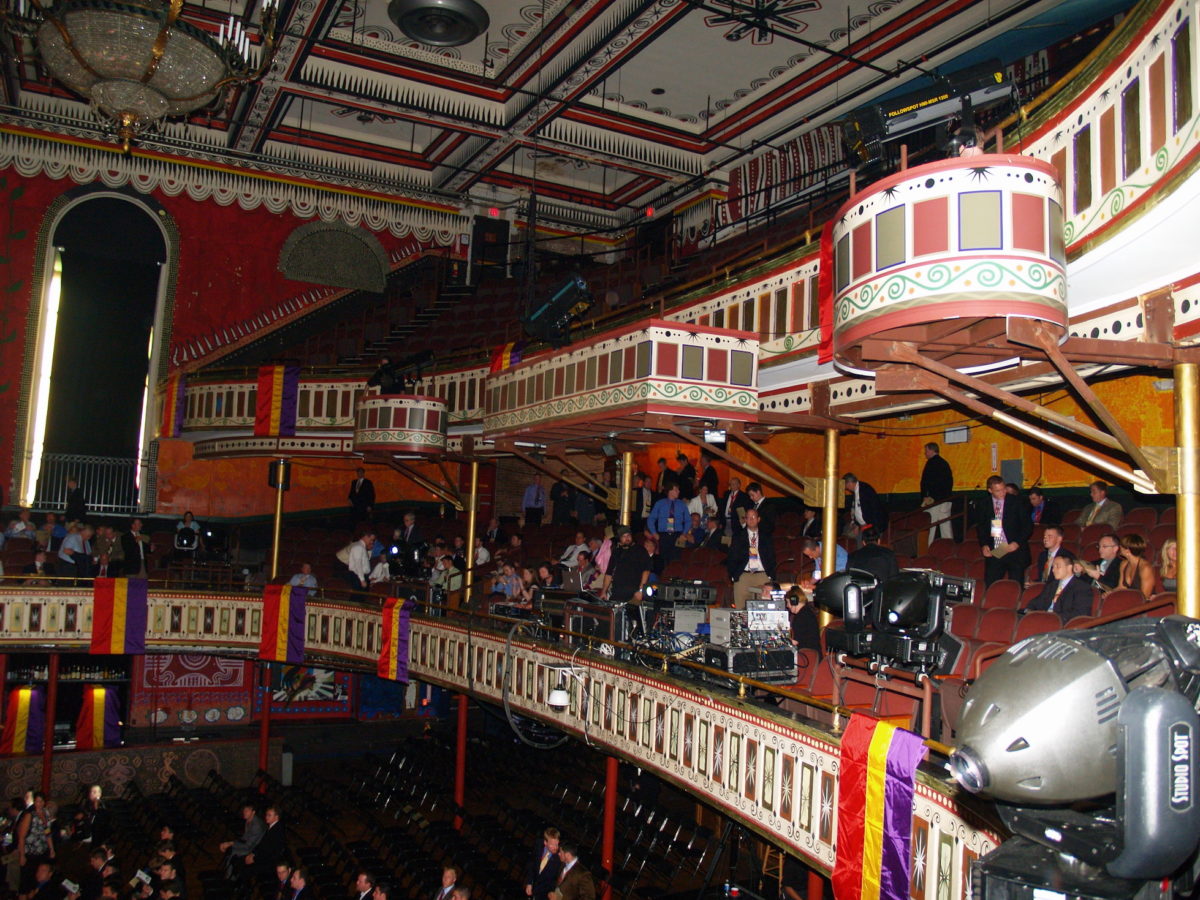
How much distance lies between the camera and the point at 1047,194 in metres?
4.79

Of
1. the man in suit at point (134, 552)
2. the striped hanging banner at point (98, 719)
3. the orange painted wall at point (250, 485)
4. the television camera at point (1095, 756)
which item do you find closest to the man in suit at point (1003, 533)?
the television camera at point (1095, 756)

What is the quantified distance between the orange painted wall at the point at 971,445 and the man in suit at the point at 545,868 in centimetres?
417

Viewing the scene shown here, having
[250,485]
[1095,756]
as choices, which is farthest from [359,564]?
[1095,756]

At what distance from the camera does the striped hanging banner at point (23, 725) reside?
15.7 m

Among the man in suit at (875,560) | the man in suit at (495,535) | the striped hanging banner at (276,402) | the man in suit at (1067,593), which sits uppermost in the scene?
the striped hanging banner at (276,402)

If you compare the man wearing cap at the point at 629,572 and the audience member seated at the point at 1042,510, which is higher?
the audience member seated at the point at 1042,510

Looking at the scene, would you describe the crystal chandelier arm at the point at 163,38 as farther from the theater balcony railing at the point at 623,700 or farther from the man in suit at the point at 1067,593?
the man in suit at the point at 1067,593

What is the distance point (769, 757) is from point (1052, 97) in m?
4.56

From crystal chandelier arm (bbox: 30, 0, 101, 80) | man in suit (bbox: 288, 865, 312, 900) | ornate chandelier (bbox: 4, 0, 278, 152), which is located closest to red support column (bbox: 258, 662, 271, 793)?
man in suit (bbox: 288, 865, 312, 900)

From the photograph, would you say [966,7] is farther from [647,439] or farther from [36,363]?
[36,363]

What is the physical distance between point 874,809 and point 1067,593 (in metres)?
2.30

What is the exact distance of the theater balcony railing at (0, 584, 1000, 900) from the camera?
4.98 metres

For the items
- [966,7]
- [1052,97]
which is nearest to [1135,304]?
[1052,97]

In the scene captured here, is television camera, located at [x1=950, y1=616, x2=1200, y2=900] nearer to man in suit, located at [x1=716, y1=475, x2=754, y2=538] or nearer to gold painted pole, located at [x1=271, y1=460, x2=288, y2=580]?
man in suit, located at [x1=716, y1=475, x2=754, y2=538]
